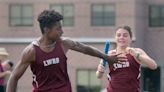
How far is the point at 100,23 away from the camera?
143 feet

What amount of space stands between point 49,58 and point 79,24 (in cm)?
3500

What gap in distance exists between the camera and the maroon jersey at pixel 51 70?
27.7ft

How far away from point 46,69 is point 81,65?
35.0m

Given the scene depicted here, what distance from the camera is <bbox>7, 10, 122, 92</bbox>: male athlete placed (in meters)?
8.42

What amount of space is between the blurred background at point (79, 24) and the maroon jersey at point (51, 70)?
34.2 metres

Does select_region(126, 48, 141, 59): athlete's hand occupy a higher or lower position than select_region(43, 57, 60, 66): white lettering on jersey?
lower

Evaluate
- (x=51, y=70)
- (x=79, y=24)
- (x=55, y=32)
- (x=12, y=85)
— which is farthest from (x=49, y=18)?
(x=79, y=24)

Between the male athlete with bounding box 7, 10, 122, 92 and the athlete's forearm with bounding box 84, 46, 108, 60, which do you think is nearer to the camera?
the male athlete with bounding box 7, 10, 122, 92

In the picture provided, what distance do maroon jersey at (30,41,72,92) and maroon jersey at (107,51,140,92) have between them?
2.15 meters

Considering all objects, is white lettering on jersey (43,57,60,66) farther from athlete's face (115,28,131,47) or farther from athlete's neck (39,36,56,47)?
athlete's face (115,28,131,47)

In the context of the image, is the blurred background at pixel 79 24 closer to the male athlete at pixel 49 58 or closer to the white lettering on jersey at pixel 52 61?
the male athlete at pixel 49 58

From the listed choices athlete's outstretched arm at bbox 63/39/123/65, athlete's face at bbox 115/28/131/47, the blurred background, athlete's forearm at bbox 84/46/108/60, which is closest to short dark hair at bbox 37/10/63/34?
athlete's outstretched arm at bbox 63/39/123/65

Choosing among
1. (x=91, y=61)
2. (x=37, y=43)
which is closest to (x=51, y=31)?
(x=37, y=43)

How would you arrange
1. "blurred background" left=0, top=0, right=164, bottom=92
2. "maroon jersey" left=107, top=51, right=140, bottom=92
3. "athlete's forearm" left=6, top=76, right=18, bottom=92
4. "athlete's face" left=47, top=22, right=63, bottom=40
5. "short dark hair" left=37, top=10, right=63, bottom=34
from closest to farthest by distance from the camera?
1. "short dark hair" left=37, top=10, right=63, bottom=34
2. "athlete's face" left=47, top=22, right=63, bottom=40
3. "athlete's forearm" left=6, top=76, right=18, bottom=92
4. "maroon jersey" left=107, top=51, right=140, bottom=92
5. "blurred background" left=0, top=0, right=164, bottom=92
